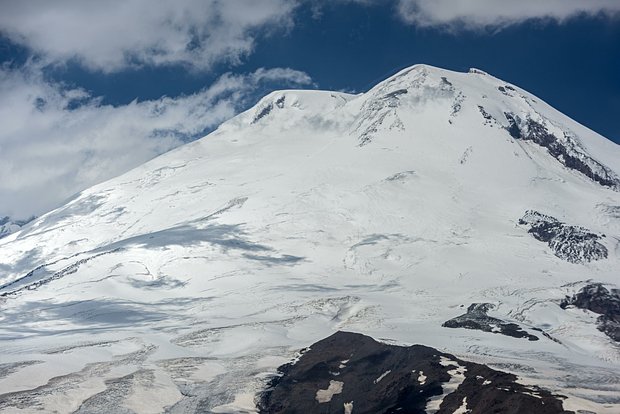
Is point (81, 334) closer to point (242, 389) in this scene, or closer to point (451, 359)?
point (242, 389)

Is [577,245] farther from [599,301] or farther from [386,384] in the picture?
[386,384]

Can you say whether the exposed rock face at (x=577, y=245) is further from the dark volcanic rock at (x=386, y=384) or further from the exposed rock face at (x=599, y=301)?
the dark volcanic rock at (x=386, y=384)

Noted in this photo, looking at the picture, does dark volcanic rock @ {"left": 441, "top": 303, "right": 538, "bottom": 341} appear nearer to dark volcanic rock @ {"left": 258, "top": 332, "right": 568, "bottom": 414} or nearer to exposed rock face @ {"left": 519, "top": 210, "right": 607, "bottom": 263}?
dark volcanic rock @ {"left": 258, "top": 332, "right": 568, "bottom": 414}

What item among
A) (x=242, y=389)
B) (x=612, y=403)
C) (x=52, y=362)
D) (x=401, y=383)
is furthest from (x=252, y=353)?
(x=612, y=403)

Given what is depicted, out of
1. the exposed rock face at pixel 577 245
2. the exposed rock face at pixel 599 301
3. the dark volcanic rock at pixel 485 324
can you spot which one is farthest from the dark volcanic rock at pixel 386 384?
the exposed rock face at pixel 577 245

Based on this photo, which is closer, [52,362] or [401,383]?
[401,383]
